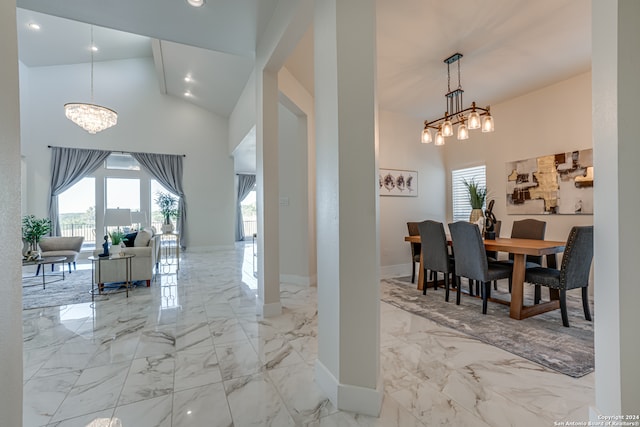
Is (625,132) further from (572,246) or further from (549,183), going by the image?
(549,183)

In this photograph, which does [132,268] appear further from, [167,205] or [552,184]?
[552,184]

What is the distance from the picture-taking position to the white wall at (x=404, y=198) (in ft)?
16.7

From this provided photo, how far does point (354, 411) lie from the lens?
1488 mm

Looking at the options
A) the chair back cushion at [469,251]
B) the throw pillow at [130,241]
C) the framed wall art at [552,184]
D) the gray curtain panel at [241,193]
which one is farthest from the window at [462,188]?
the gray curtain panel at [241,193]

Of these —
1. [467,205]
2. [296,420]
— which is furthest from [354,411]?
[467,205]

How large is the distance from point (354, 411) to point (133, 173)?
27.4ft

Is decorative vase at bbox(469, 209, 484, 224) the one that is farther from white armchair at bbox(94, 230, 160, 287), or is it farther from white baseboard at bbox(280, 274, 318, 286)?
white armchair at bbox(94, 230, 160, 287)

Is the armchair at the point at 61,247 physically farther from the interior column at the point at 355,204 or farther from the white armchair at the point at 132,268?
the interior column at the point at 355,204

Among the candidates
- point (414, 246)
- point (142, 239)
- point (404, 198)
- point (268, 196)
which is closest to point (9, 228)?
point (268, 196)

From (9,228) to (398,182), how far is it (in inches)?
199

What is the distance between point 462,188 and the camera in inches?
211

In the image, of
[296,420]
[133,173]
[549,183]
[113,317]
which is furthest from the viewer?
[133,173]

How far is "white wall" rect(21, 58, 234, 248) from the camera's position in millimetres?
6469

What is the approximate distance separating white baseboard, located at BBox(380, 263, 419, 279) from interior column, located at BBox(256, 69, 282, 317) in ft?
8.20
